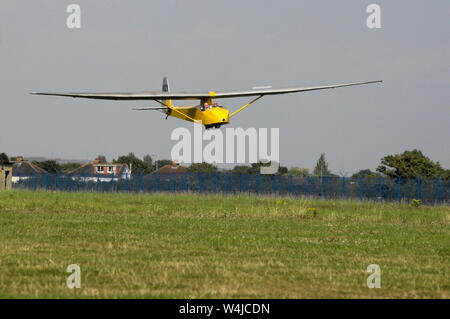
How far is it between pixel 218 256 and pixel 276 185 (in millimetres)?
42062

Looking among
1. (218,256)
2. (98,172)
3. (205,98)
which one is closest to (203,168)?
(98,172)

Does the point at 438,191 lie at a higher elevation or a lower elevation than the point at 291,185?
lower

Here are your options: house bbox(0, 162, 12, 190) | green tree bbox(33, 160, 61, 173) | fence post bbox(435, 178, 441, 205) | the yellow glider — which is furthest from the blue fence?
green tree bbox(33, 160, 61, 173)

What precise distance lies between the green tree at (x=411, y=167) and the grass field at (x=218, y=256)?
2528 inches

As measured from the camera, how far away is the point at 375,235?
69.0ft

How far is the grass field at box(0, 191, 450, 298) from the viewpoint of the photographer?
11.3 meters

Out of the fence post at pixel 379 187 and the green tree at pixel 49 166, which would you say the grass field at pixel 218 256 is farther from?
the green tree at pixel 49 166

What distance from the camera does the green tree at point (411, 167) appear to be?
8975 centimetres

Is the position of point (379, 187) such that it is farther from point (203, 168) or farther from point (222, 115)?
point (203, 168)

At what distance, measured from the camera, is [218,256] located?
596 inches

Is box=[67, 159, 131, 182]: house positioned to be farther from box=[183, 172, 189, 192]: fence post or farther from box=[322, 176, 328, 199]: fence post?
box=[322, 176, 328, 199]: fence post

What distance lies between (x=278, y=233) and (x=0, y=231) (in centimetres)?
745

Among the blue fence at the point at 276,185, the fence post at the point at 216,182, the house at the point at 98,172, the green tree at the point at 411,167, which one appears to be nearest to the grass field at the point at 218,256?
the blue fence at the point at 276,185
